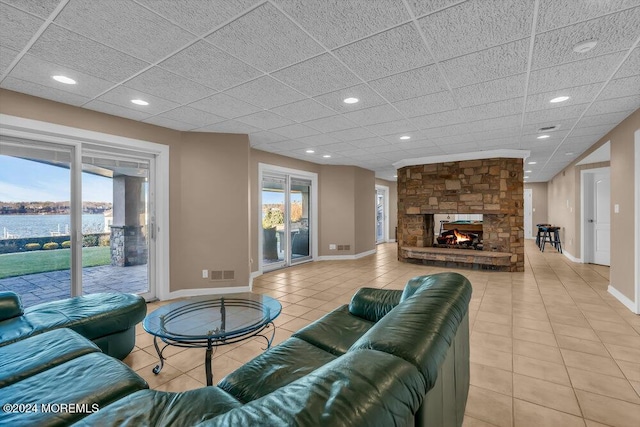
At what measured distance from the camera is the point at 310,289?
468 centimetres

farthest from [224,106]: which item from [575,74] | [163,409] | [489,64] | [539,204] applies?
[539,204]

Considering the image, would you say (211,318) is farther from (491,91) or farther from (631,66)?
(631,66)

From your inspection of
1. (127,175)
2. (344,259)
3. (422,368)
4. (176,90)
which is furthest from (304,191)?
(422,368)

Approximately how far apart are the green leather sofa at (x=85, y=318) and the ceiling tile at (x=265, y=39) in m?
2.21

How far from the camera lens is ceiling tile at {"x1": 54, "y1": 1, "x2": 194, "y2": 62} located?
1.71 meters

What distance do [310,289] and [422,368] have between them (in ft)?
12.5

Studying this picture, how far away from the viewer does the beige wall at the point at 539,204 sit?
1109 centimetres

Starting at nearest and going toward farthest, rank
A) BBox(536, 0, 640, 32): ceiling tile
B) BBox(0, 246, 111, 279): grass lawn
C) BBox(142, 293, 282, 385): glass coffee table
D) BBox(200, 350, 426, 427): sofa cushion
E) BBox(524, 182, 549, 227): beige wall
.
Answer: BBox(200, 350, 426, 427): sofa cushion → BBox(536, 0, 640, 32): ceiling tile → BBox(142, 293, 282, 385): glass coffee table → BBox(0, 246, 111, 279): grass lawn → BBox(524, 182, 549, 227): beige wall

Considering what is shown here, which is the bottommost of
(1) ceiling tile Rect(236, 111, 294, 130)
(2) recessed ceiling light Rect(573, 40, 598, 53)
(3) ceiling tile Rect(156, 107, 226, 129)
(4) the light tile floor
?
(4) the light tile floor

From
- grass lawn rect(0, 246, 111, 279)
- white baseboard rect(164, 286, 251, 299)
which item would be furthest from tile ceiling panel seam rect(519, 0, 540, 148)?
grass lawn rect(0, 246, 111, 279)

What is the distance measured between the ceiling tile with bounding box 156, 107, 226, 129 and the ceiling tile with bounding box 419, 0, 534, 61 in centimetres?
266

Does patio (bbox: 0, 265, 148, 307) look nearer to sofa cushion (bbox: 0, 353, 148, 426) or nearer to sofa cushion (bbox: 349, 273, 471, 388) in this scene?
sofa cushion (bbox: 0, 353, 148, 426)

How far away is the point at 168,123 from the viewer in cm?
389

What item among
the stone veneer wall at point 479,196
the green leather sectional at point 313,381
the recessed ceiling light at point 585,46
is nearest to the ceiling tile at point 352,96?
the recessed ceiling light at point 585,46
